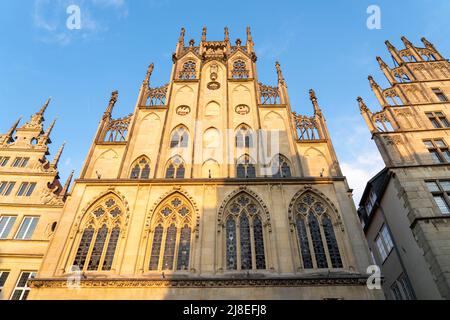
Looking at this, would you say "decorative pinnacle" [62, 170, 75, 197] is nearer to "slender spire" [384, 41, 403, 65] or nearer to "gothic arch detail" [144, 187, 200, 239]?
"gothic arch detail" [144, 187, 200, 239]

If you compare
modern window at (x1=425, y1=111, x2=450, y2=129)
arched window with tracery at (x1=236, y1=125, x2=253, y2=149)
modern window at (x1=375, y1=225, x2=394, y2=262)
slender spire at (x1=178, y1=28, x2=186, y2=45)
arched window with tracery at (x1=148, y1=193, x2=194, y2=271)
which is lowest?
arched window with tracery at (x1=148, y1=193, x2=194, y2=271)

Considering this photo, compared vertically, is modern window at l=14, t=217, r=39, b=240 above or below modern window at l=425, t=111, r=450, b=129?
below

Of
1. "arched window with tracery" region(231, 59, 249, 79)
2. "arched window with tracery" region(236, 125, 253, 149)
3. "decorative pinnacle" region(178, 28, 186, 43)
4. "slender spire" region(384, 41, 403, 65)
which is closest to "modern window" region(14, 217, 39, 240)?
"arched window with tracery" region(236, 125, 253, 149)

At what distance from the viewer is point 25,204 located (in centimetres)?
1841

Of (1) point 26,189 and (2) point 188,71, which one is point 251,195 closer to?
(2) point 188,71

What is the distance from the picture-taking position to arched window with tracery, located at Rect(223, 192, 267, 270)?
14.7 metres

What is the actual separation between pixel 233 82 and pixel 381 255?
15340 mm

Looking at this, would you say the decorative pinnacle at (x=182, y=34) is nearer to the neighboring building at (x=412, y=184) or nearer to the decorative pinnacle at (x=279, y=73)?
the decorative pinnacle at (x=279, y=73)

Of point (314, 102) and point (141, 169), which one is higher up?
point (314, 102)

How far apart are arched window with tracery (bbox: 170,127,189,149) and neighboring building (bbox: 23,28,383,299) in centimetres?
6

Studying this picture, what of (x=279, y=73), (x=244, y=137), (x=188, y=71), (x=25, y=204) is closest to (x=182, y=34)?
(x=188, y=71)

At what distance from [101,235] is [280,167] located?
32.5 ft

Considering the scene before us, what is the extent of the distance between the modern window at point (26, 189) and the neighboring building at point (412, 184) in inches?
811

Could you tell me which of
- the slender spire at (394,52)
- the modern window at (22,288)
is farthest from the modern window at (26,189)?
the slender spire at (394,52)
